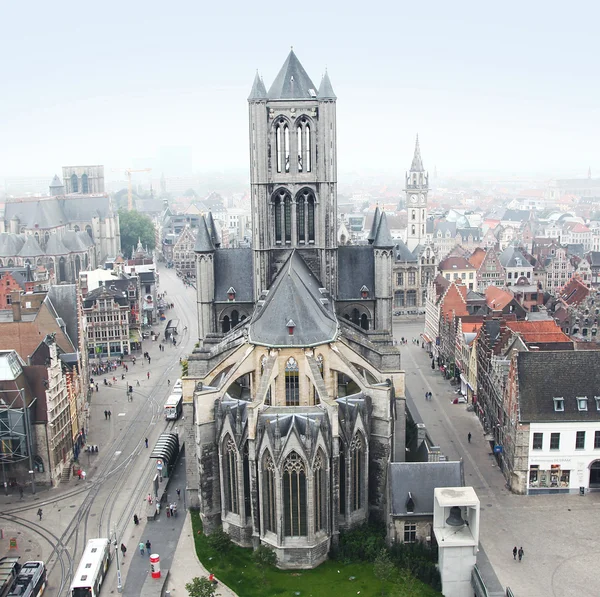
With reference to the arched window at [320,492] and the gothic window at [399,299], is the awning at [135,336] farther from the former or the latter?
the arched window at [320,492]

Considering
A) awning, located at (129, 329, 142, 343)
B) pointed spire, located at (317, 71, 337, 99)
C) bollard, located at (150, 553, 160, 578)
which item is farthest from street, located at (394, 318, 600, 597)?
awning, located at (129, 329, 142, 343)

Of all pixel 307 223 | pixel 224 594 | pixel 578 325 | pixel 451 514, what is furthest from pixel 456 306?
pixel 224 594

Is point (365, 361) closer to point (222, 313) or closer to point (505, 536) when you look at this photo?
point (505, 536)

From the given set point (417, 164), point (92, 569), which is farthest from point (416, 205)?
point (92, 569)

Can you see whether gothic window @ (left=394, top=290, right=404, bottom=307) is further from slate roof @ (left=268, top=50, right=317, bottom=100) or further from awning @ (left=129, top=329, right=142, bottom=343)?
slate roof @ (left=268, top=50, right=317, bottom=100)

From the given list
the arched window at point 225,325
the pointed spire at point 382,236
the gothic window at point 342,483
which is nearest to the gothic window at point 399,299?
the pointed spire at point 382,236

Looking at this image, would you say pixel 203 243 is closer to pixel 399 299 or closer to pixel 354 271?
pixel 354 271

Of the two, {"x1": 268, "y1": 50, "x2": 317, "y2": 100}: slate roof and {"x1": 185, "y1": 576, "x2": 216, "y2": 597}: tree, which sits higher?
{"x1": 268, "y1": 50, "x2": 317, "y2": 100}: slate roof
